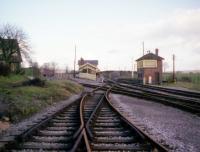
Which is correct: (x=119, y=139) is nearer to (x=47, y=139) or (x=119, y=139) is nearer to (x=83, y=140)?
(x=83, y=140)

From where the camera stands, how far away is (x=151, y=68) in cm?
6631

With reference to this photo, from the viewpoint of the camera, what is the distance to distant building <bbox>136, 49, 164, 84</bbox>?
209ft

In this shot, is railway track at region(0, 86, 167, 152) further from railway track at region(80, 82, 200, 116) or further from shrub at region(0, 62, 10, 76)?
shrub at region(0, 62, 10, 76)

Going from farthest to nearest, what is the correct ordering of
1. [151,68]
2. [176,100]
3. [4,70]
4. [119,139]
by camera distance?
Result: [151,68] → [4,70] → [176,100] → [119,139]

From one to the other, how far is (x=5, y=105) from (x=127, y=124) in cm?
590

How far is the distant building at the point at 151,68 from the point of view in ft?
209

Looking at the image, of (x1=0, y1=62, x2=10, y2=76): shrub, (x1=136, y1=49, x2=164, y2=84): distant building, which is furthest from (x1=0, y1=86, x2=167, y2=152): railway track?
(x1=136, y1=49, x2=164, y2=84): distant building

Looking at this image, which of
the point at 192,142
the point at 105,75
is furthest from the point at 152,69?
the point at 192,142

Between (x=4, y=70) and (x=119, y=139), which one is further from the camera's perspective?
(x=4, y=70)

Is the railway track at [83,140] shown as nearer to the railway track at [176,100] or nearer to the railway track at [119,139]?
the railway track at [119,139]

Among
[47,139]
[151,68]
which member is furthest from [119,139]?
[151,68]

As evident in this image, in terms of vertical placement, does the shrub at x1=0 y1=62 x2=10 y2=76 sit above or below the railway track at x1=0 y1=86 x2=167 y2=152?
above

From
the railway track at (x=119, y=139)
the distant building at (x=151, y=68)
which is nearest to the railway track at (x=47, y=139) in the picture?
the railway track at (x=119, y=139)

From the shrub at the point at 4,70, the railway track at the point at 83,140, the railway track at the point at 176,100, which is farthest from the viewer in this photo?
the shrub at the point at 4,70
